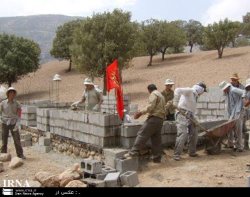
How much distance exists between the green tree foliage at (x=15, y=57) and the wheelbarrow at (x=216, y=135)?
2873 centimetres

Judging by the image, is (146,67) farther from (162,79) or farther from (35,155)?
(35,155)

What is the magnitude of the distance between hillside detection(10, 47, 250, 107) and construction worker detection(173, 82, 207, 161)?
16.1 meters

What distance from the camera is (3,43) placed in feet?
121

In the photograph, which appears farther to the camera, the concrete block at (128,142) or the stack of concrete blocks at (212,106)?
the stack of concrete blocks at (212,106)

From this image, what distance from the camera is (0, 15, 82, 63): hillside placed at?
149750 mm

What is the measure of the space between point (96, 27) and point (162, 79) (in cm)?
780

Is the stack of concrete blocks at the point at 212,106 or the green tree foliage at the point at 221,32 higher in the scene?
the green tree foliage at the point at 221,32

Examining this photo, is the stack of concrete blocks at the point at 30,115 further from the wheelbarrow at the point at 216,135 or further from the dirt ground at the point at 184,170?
the wheelbarrow at the point at 216,135

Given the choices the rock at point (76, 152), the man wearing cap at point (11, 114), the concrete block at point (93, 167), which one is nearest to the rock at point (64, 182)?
the concrete block at point (93, 167)

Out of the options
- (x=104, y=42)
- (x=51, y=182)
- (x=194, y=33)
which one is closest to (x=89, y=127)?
(x=51, y=182)

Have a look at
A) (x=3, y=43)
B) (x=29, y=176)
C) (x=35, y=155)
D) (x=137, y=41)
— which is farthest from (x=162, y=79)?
(x=29, y=176)

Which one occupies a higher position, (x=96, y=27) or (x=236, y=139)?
(x=96, y=27)

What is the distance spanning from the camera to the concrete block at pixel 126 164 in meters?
7.54

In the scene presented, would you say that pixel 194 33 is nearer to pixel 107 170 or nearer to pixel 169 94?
pixel 169 94
